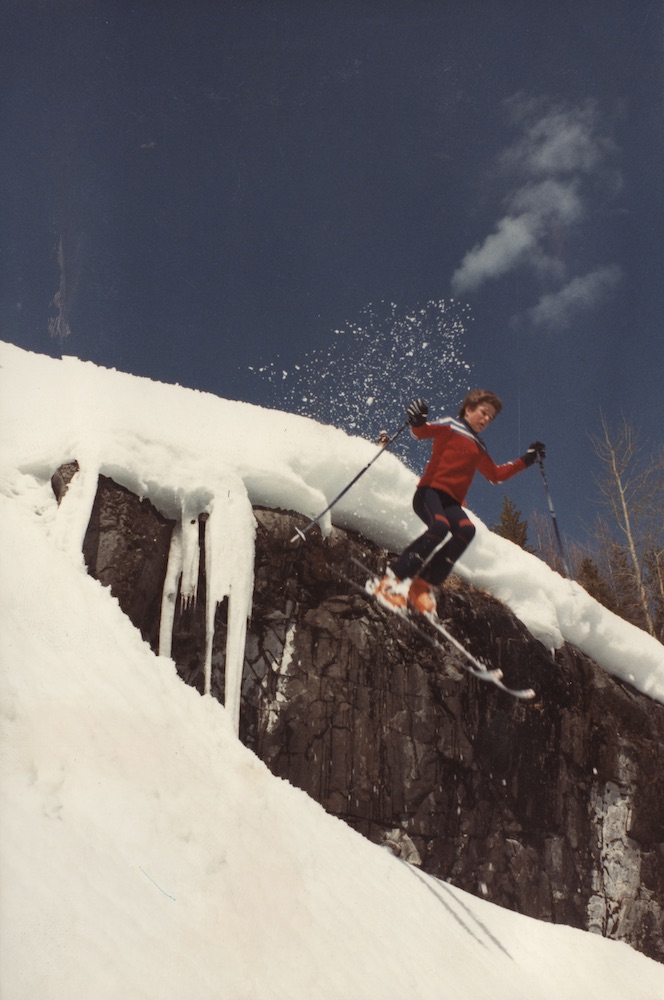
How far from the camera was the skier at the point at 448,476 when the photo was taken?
4844mm

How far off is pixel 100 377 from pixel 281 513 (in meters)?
2.59

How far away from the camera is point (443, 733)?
709 cm

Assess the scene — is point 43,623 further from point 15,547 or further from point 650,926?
point 650,926

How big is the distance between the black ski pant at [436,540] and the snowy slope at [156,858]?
76.2 inches

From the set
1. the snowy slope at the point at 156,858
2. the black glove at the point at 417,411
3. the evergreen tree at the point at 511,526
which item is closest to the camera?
the snowy slope at the point at 156,858

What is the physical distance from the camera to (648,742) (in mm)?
8625

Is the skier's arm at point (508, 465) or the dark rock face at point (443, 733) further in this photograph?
the dark rock face at point (443, 733)

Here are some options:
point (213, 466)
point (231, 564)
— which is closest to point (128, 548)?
point (231, 564)

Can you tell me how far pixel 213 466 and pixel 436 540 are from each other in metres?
2.57

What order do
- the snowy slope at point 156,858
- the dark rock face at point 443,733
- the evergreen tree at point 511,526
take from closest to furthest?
the snowy slope at point 156,858, the dark rock face at point 443,733, the evergreen tree at point 511,526

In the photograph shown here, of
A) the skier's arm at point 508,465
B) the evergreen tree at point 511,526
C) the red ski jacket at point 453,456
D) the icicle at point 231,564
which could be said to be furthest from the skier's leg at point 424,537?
the evergreen tree at point 511,526

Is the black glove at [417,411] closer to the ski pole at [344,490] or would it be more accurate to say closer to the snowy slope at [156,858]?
the ski pole at [344,490]

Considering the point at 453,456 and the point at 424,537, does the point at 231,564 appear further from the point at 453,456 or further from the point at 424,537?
the point at 453,456

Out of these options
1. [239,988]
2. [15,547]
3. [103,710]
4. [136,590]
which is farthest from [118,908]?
[136,590]
